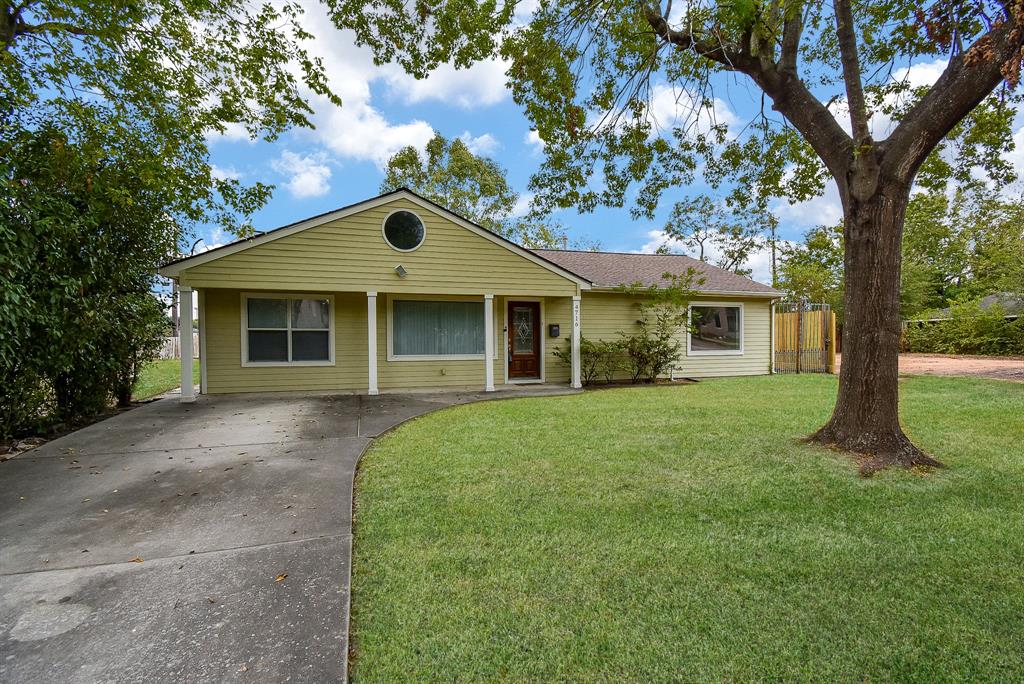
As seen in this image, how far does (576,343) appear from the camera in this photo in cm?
1077

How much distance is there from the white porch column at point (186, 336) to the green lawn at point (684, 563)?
203 inches

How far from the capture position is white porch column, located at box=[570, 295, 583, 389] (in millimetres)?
10625

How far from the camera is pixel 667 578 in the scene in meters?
2.54

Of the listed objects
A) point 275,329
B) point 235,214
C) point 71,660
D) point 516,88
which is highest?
point 516,88

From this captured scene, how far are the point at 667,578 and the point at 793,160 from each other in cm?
787

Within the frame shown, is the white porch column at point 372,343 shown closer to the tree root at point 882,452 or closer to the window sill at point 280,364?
the window sill at point 280,364

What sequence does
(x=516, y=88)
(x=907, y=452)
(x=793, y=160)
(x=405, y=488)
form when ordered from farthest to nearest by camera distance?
1. (x=793, y=160)
2. (x=516, y=88)
3. (x=907, y=452)
4. (x=405, y=488)

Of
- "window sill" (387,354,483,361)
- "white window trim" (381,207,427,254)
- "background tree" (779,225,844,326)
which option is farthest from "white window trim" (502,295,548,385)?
"background tree" (779,225,844,326)

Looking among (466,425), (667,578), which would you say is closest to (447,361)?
(466,425)

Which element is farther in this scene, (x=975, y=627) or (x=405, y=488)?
(x=405, y=488)

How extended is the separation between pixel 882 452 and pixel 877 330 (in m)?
1.21

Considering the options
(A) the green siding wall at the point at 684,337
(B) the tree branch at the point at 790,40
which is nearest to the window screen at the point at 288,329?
(A) the green siding wall at the point at 684,337

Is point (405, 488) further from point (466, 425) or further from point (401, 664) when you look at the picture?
point (466, 425)

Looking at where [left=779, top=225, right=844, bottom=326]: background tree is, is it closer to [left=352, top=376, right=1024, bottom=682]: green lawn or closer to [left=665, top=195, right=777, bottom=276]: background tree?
[left=665, top=195, right=777, bottom=276]: background tree
